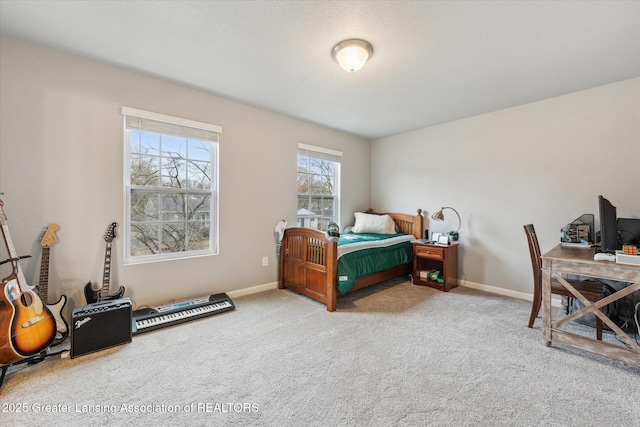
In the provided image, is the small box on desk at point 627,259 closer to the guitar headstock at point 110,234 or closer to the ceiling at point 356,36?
the ceiling at point 356,36

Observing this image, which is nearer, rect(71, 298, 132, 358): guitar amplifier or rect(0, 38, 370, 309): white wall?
rect(71, 298, 132, 358): guitar amplifier

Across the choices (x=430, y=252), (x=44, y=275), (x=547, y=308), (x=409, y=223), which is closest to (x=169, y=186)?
(x=44, y=275)

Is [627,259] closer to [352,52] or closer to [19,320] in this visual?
[352,52]

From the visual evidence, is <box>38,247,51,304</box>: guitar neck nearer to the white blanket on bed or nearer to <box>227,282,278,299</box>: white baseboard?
<box>227,282,278,299</box>: white baseboard

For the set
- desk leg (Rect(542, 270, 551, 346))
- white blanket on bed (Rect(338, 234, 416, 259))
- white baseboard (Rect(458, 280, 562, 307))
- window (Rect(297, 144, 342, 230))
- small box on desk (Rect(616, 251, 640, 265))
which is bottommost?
white baseboard (Rect(458, 280, 562, 307))

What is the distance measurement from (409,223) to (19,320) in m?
4.23

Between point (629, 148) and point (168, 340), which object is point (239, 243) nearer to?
point (168, 340)

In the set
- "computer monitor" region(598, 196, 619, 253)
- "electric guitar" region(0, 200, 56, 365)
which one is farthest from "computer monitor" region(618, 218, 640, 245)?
"electric guitar" region(0, 200, 56, 365)

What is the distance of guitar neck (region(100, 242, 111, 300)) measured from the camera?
229 cm

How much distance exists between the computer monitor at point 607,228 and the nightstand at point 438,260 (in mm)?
1480

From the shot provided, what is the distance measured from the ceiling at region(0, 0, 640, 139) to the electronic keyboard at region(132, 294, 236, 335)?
87.9 inches

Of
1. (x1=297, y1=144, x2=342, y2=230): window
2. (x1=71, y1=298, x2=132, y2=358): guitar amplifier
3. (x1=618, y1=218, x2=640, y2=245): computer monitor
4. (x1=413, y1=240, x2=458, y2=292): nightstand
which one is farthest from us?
(x1=297, y1=144, x2=342, y2=230): window

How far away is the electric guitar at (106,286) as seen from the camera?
2.23m

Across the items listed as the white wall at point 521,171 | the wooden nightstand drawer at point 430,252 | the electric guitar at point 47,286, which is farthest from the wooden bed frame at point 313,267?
the electric guitar at point 47,286
